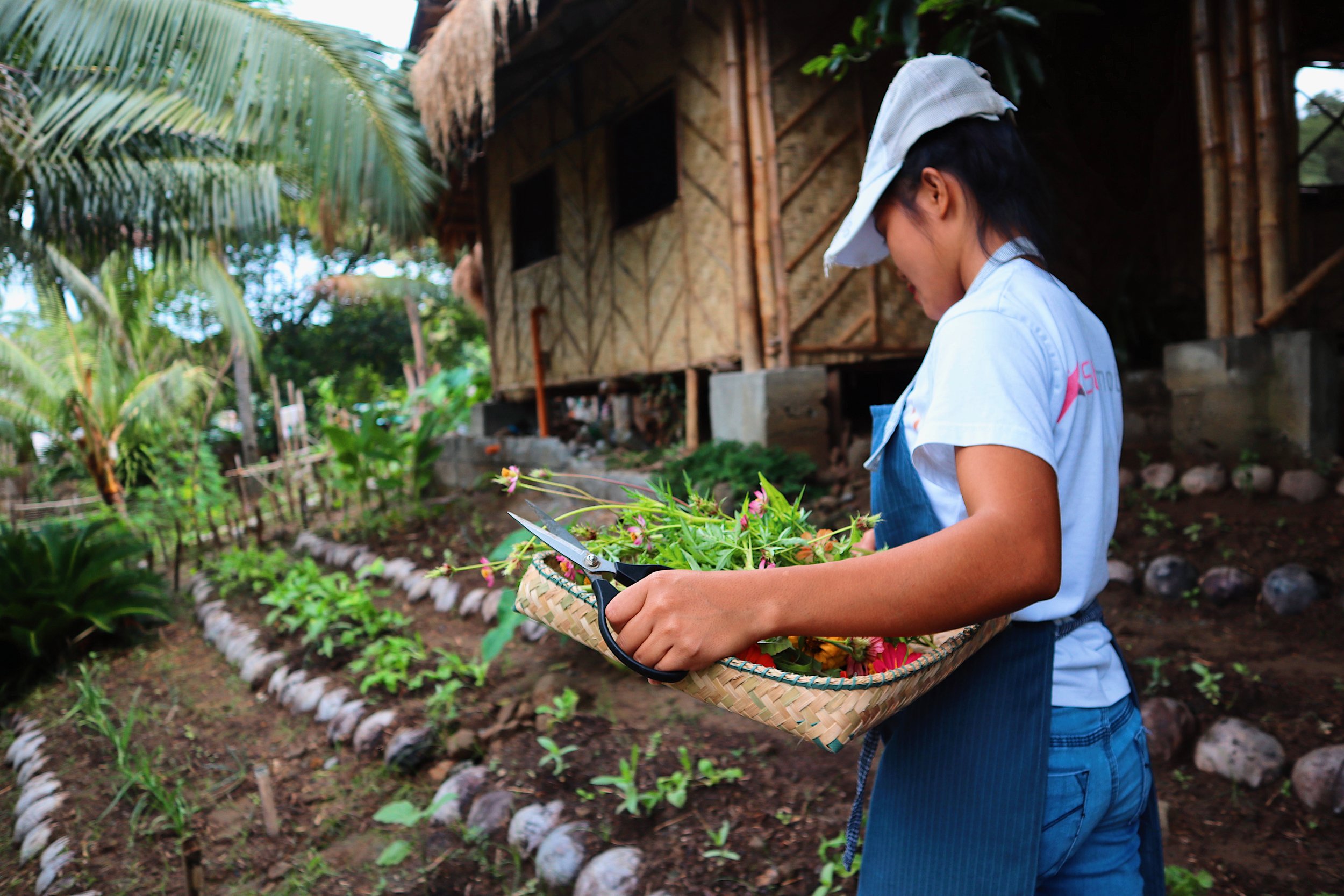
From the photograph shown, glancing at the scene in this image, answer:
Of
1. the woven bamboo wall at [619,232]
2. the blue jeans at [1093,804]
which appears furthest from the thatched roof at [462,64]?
the blue jeans at [1093,804]

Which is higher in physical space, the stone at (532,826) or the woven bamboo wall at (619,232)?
the woven bamboo wall at (619,232)

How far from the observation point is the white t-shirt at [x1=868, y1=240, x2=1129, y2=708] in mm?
862

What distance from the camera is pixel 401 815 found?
10.3 ft

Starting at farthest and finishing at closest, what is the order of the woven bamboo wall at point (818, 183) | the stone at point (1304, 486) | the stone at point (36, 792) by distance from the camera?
the woven bamboo wall at point (818, 183) < the stone at point (1304, 486) < the stone at point (36, 792)

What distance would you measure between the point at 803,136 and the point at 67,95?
5416mm

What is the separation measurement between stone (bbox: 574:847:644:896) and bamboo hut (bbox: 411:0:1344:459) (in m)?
3.69

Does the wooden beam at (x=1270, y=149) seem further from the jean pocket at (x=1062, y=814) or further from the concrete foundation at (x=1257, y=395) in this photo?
the jean pocket at (x=1062, y=814)

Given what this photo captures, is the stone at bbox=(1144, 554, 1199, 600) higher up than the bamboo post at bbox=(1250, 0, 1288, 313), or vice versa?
the bamboo post at bbox=(1250, 0, 1288, 313)

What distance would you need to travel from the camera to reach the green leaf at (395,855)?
2.95 meters

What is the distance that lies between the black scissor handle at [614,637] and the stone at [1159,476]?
4189mm

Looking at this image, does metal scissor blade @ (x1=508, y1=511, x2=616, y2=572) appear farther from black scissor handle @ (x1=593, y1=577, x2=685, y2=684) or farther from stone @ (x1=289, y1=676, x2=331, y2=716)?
stone @ (x1=289, y1=676, x2=331, y2=716)

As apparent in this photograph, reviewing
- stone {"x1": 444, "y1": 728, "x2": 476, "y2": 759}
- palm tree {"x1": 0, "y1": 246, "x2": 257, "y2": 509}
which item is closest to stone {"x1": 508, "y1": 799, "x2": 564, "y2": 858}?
stone {"x1": 444, "y1": 728, "x2": 476, "y2": 759}

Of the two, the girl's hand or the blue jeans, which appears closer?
the girl's hand

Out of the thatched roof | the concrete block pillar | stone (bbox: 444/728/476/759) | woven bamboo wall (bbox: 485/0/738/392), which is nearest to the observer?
stone (bbox: 444/728/476/759)
